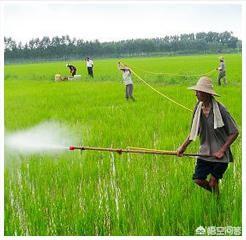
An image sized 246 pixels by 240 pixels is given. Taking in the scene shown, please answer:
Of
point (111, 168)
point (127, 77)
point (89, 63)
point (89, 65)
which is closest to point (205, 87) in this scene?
point (111, 168)

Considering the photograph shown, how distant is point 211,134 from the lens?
3.61 meters

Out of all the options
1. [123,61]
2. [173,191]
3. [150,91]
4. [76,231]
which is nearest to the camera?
[76,231]

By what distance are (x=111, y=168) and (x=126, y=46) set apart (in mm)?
1111

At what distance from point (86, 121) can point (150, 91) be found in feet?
2.94

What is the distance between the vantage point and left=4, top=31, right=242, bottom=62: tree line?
14.5ft

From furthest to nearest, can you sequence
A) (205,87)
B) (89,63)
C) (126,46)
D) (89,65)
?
(89,65) → (89,63) → (126,46) → (205,87)

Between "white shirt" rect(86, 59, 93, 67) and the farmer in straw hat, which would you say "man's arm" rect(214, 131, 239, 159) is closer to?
the farmer in straw hat

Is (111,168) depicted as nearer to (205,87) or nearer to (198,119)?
(198,119)

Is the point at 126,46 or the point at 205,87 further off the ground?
the point at 126,46

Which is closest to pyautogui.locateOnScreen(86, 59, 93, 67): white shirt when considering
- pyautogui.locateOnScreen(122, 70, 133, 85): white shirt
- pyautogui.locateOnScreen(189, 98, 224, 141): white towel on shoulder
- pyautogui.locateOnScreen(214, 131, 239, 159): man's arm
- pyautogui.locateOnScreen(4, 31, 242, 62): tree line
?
pyautogui.locateOnScreen(4, 31, 242, 62): tree line

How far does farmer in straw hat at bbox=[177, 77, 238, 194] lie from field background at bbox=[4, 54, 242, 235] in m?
0.16

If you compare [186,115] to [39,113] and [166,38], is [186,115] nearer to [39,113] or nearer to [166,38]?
[166,38]

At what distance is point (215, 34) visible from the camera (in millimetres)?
4402
